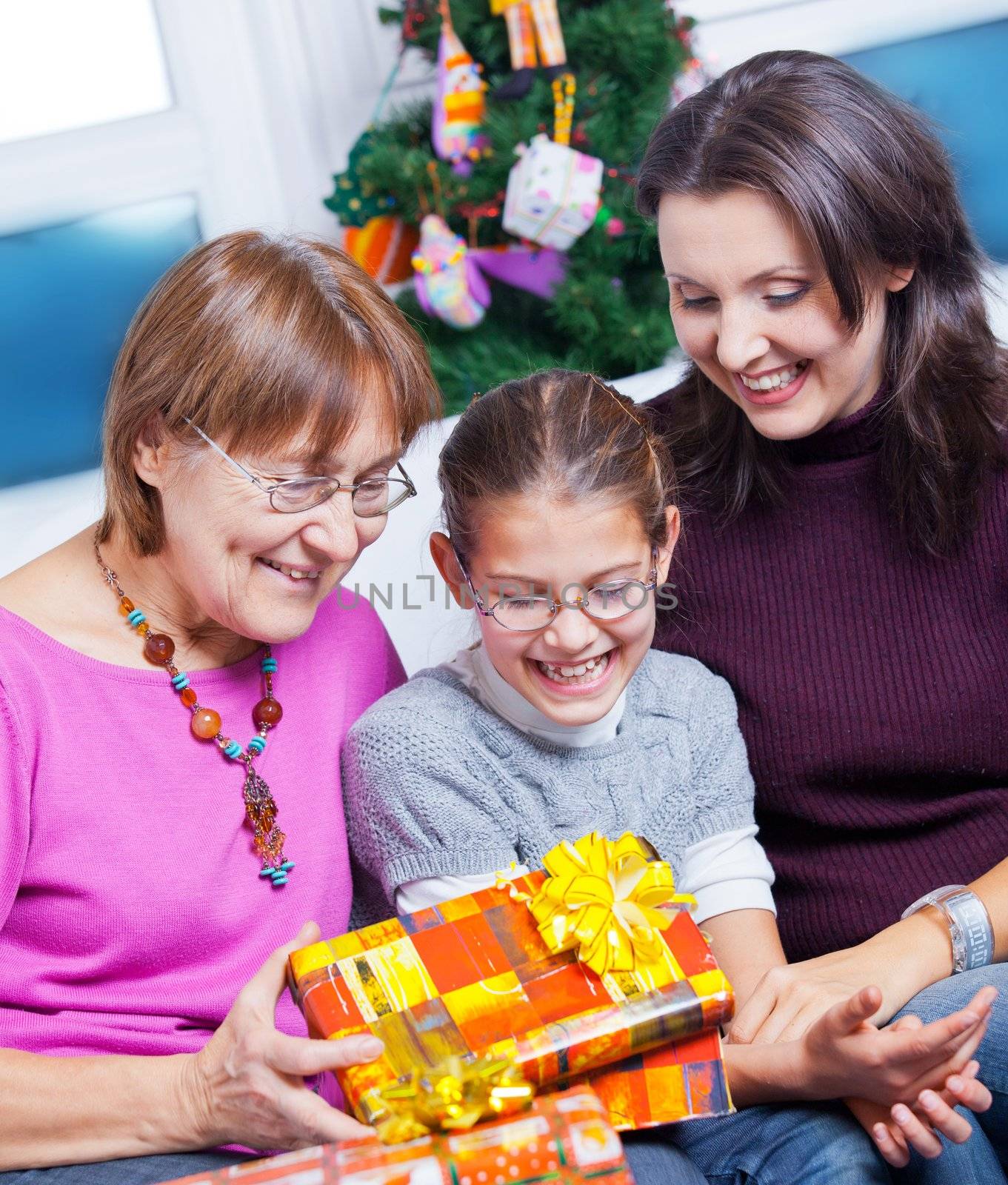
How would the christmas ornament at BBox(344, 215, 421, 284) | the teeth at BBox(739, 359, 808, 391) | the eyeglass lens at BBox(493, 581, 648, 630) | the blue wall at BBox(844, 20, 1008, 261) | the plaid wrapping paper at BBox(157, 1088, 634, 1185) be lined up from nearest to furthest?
the plaid wrapping paper at BBox(157, 1088, 634, 1185), the eyeglass lens at BBox(493, 581, 648, 630), the teeth at BBox(739, 359, 808, 391), the christmas ornament at BBox(344, 215, 421, 284), the blue wall at BBox(844, 20, 1008, 261)

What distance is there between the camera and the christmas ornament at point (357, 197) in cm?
285

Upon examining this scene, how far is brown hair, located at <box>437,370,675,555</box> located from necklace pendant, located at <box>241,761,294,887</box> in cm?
35

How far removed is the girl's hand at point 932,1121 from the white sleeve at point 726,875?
1.02 ft

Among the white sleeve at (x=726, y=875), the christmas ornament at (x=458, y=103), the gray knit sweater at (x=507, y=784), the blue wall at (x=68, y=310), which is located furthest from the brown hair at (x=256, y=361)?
the blue wall at (x=68, y=310)

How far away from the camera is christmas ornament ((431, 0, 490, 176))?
271 centimetres

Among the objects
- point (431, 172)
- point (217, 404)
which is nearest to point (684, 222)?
point (217, 404)

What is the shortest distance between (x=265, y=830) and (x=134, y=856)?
0.15 meters

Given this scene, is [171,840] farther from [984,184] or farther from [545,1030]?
[984,184]

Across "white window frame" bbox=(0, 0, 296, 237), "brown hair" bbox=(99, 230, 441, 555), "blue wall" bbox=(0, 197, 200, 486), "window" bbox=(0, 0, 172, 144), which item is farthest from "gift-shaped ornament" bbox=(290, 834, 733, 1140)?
"window" bbox=(0, 0, 172, 144)

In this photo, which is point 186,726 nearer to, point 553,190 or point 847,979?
point 847,979

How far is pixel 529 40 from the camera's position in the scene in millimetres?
2672

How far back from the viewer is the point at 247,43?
313cm

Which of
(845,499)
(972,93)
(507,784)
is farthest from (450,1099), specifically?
(972,93)

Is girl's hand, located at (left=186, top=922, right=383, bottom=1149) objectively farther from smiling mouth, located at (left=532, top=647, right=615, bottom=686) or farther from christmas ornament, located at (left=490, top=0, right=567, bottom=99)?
christmas ornament, located at (left=490, top=0, right=567, bottom=99)
